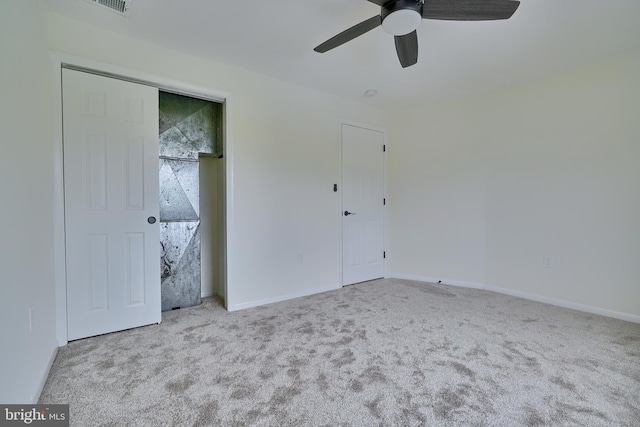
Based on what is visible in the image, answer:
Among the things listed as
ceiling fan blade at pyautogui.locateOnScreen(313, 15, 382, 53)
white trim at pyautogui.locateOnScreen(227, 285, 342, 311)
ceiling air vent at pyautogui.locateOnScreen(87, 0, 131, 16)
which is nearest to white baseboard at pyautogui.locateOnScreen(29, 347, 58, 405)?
white trim at pyautogui.locateOnScreen(227, 285, 342, 311)

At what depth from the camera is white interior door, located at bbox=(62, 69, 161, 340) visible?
2166mm

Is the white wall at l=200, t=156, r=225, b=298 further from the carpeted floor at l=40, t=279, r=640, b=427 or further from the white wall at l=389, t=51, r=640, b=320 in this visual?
the white wall at l=389, t=51, r=640, b=320

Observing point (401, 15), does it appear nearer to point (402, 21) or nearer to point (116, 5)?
point (402, 21)

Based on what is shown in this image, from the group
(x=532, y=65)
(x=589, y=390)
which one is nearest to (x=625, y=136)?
(x=532, y=65)

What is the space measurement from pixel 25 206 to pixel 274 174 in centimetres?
200

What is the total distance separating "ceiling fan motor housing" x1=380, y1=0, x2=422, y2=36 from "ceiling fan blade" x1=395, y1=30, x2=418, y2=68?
112 mm

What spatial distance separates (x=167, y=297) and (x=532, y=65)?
431cm

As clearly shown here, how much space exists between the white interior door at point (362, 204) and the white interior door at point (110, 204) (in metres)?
2.20

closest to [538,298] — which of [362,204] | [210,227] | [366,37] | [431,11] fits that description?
[362,204]

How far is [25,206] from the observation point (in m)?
1.44

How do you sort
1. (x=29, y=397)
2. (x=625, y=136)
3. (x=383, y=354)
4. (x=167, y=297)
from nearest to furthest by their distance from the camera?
1. (x=29, y=397)
2. (x=383, y=354)
3. (x=625, y=136)
4. (x=167, y=297)

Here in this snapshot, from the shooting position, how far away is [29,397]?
1377 mm

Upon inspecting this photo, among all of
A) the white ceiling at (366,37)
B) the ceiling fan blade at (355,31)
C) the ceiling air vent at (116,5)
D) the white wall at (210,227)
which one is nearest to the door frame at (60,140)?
the white ceiling at (366,37)

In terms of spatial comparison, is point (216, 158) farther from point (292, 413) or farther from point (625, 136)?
point (625, 136)
